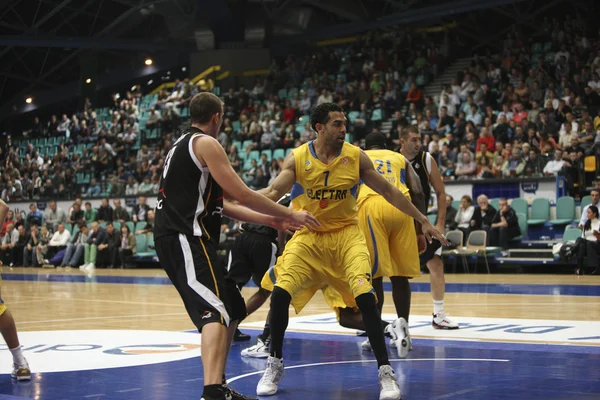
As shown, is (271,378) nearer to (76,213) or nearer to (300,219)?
(300,219)

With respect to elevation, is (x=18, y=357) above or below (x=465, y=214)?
below

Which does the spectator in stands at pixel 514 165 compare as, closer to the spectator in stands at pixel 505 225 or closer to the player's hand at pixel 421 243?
the spectator in stands at pixel 505 225

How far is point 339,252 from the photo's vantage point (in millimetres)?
5652

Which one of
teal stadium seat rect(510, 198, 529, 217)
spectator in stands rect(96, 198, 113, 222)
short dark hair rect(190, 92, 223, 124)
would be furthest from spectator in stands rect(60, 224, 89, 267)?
short dark hair rect(190, 92, 223, 124)

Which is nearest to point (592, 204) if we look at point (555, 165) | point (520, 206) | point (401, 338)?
point (555, 165)

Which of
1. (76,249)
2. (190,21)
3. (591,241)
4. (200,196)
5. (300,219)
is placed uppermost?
(190,21)

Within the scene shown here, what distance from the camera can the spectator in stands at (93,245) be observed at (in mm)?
22528

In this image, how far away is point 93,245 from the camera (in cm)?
2278

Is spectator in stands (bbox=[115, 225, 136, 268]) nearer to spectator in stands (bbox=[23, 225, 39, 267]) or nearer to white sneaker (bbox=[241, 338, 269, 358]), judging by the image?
spectator in stands (bbox=[23, 225, 39, 267])

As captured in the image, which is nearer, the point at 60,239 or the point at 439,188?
the point at 439,188

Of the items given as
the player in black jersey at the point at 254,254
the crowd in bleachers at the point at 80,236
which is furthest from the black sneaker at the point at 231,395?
the crowd in bleachers at the point at 80,236

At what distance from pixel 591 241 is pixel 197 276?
12096 mm

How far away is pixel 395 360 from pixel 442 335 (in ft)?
4.94

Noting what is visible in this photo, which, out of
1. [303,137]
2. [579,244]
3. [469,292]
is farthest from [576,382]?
[303,137]
